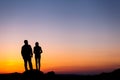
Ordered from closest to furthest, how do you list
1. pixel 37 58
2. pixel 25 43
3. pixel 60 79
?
1. pixel 25 43
2. pixel 60 79
3. pixel 37 58

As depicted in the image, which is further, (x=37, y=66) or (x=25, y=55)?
(x=37, y=66)

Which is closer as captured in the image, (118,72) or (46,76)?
(46,76)

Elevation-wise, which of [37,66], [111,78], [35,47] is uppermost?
[35,47]

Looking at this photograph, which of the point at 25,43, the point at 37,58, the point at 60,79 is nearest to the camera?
the point at 25,43

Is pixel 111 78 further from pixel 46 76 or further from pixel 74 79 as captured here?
pixel 46 76

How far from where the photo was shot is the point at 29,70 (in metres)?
20.2

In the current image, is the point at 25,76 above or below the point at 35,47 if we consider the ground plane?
below

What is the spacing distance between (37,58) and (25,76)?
3.16 metres

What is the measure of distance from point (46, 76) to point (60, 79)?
4.57 feet

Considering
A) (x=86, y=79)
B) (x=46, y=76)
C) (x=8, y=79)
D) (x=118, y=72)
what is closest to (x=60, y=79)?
(x=46, y=76)

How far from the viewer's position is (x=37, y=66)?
2242 cm

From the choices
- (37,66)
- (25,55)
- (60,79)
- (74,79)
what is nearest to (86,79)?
(74,79)

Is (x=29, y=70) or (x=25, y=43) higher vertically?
(x=25, y=43)

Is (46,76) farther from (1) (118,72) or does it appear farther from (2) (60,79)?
(1) (118,72)
